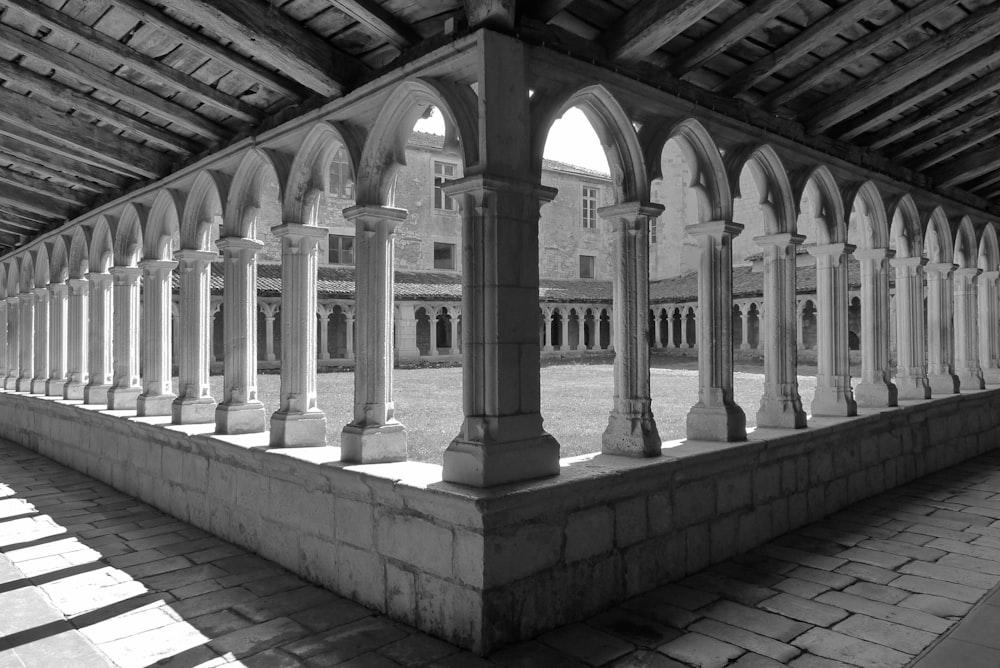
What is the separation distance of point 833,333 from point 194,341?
4.27 metres

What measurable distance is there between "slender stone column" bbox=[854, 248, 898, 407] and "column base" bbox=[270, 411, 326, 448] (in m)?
3.84

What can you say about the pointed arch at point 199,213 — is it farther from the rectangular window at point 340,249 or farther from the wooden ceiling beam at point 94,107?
the rectangular window at point 340,249

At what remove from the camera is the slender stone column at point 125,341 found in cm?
565

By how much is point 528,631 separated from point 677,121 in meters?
2.42

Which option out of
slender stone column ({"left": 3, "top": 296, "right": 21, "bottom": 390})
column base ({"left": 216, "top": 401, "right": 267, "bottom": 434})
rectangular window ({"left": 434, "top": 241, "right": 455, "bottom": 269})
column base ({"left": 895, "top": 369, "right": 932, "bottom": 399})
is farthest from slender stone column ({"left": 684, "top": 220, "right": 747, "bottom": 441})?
rectangular window ({"left": 434, "top": 241, "right": 455, "bottom": 269})

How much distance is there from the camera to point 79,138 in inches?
183

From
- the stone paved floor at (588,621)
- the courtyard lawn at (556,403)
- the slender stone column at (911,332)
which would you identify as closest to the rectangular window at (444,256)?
the courtyard lawn at (556,403)

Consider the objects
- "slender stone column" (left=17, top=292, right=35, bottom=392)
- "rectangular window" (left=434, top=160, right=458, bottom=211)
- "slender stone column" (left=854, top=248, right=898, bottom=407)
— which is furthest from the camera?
"rectangular window" (left=434, top=160, right=458, bottom=211)

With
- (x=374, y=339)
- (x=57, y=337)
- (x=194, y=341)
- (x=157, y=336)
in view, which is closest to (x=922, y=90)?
(x=374, y=339)

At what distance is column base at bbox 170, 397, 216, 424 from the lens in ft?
15.1

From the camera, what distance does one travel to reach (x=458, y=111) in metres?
2.86

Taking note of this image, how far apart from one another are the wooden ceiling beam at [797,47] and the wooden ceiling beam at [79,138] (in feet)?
12.5

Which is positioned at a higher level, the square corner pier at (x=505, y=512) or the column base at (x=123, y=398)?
the column base at (x=123, y=398)

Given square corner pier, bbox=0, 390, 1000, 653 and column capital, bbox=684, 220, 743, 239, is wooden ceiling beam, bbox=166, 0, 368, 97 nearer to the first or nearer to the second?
square corner pier, bbox=0, 390, 1000, 653
